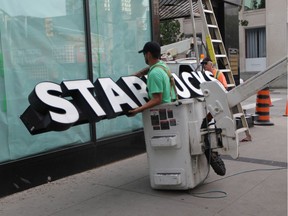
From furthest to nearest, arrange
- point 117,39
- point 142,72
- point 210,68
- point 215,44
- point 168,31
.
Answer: point 168,31 < point 215,44 < point 210,68 < point 117,39 < point 142,72

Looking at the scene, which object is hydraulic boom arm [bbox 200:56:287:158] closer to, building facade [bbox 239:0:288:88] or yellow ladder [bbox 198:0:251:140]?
yellow ladder [bbox 198:0:251:140]

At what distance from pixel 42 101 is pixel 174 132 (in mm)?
1687

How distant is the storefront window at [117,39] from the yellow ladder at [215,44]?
1200mm

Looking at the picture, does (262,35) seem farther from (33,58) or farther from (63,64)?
(33,58)

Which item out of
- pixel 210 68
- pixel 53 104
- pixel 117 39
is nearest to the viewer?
pixel 53 104

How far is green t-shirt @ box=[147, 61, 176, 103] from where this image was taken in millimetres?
4332

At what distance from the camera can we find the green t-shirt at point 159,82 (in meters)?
4.33

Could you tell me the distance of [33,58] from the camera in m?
5.10

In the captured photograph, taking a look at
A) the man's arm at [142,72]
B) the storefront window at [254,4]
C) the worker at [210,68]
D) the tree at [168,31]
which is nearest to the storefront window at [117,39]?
the worker at [210,68]

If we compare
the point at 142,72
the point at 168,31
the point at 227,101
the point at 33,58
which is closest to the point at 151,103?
the point at 142,72

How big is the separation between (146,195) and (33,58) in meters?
2.35

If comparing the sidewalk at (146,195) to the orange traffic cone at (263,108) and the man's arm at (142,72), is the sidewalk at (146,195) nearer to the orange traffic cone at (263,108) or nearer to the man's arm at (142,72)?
the man's arm at (142,72)

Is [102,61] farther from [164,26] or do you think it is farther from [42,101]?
[164,26]

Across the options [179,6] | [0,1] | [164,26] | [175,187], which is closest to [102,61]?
[0,1]
